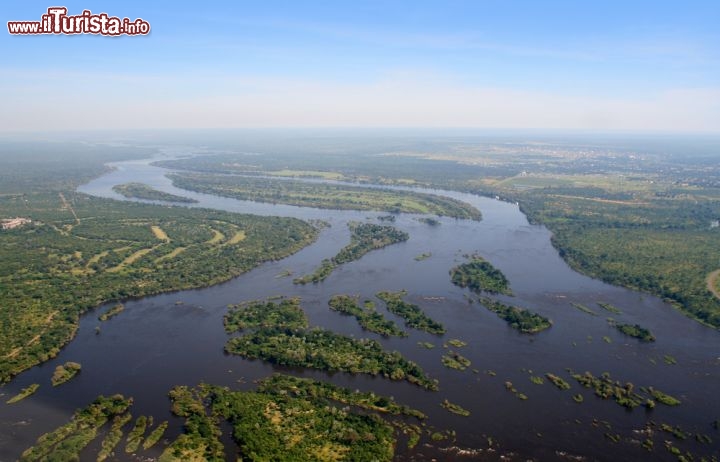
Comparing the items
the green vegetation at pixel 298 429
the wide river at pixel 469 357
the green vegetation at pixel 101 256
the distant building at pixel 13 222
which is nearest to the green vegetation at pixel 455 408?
Result: the wide river at pixel 469 357

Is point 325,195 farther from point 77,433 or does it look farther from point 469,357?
point 77,433

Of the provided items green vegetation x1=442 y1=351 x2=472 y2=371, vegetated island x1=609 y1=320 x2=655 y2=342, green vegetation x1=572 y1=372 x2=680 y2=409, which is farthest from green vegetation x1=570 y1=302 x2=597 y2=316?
green vegetation x1=442 y1=351 x2=472 y2=371

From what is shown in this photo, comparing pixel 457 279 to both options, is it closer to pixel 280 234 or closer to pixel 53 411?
pixel 280 234

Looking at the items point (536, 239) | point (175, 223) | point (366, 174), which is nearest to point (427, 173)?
point (366, 174)

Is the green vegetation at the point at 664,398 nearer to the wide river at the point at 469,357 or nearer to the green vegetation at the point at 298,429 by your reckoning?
the wide river at the point at 469,357

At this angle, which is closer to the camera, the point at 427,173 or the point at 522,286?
the point at 522,286

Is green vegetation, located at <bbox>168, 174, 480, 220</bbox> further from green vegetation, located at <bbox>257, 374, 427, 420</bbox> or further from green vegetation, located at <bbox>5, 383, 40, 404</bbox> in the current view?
green vegetation, located at <bbox>5, 383, 40, 404</bbox>
